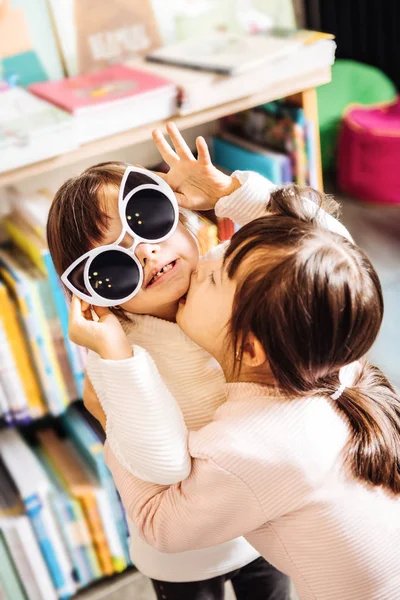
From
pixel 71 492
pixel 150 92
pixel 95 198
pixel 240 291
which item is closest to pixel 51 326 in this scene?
pixel 71 492

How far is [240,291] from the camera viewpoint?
0.66 meters

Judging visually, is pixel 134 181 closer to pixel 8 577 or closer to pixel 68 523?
pixel 68 523

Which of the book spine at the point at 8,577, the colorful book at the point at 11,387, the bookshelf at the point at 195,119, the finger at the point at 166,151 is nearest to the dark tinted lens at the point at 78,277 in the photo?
the finger at the point at 166,151

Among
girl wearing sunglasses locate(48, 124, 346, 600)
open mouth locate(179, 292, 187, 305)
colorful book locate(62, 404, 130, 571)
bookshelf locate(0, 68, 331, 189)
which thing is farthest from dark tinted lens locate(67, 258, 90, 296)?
colorful book locate(62, 404, 130, 571)

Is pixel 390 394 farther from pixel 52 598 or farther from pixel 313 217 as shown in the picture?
pixel 52 598

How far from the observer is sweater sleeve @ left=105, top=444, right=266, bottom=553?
0.64 metres

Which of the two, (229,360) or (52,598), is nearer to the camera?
(229,360)

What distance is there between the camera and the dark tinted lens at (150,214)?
72 centimetres

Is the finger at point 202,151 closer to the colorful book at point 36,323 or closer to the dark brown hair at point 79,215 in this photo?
the dark brown hair at point 79,215

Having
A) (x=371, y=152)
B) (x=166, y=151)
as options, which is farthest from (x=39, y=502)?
(x=371, y=152)

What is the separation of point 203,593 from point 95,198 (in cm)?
56

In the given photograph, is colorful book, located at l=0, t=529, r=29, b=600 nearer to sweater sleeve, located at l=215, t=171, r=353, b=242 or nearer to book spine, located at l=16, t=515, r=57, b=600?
book spine, located at l=16, t=515, r=57, b=600

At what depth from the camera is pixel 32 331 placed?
1.23 m

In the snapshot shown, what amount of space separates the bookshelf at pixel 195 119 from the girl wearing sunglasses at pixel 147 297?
29 centimetres
